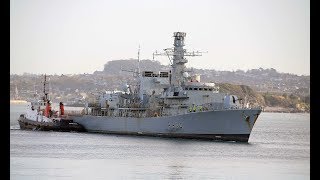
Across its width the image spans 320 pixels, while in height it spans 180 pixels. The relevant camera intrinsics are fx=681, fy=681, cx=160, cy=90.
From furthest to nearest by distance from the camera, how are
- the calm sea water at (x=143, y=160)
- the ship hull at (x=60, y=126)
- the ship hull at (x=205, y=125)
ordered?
1. the ship hull at (x=60, y=126)
2. the ship hull at (x=205, y=125)
3. the calm sea water at (x=143, y=160)

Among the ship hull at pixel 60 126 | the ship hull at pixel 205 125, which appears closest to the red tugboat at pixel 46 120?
the ship hull at pixel 60 126

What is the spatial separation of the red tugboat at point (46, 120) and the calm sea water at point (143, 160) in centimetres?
781

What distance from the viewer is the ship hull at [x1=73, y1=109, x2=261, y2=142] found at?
45781mm

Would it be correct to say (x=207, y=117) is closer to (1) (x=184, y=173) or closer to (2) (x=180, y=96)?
(2) (x=180, y=96)

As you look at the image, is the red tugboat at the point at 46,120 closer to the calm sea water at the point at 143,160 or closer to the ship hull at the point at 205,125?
the calm sea water at the point at 143,160

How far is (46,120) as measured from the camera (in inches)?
2410

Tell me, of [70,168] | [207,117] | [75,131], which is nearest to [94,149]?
[207,117]

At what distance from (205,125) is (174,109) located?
3.50 meters

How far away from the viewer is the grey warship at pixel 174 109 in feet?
152

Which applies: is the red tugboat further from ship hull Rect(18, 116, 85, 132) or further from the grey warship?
the grey warship

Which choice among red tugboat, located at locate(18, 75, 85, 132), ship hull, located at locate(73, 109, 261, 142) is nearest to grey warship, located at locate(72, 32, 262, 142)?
ship hull, located at locate(73, 109, 261, 142)

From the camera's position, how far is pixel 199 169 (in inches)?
1225
